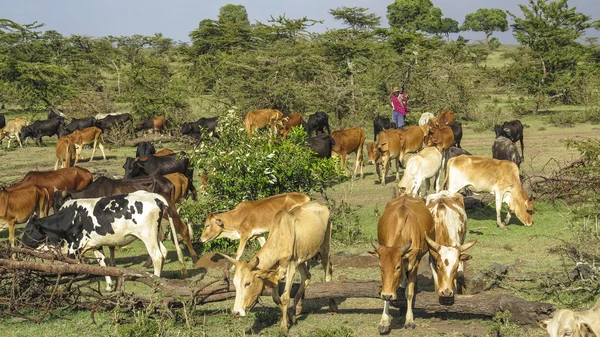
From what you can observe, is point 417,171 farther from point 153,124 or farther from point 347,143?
point 153,124

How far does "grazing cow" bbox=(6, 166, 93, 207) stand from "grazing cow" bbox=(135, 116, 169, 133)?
46.4 ft

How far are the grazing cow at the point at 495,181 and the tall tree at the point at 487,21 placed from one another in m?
98.6

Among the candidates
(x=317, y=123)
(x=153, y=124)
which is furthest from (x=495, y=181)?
(x=153, y=124)

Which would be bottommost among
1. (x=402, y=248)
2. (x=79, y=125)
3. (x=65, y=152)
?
(x=65, y=152)

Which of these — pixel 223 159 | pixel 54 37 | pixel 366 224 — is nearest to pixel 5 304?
pixel 223 159

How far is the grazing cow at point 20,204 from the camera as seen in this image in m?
13.4

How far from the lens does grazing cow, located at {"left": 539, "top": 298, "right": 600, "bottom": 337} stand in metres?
6.45

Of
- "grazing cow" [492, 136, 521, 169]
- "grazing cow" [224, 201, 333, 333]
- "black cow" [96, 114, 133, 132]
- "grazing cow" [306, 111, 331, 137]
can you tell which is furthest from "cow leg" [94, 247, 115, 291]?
"black cow" [96, 114, 133, 132]

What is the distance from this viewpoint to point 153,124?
98.0 feet

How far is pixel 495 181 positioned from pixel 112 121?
18.6m

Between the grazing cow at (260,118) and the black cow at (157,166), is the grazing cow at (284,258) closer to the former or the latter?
the black cow at (157,166)

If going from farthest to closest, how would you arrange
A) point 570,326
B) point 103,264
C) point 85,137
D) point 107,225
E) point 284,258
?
1. point 85,137
2. point 103,264
3. point 107,225
4. point 284,258
5. point 570,326

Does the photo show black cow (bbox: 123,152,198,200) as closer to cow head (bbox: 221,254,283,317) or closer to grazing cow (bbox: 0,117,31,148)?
cow head (bbox: 221,254,283,317)

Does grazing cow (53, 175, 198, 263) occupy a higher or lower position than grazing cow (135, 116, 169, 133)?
higher
